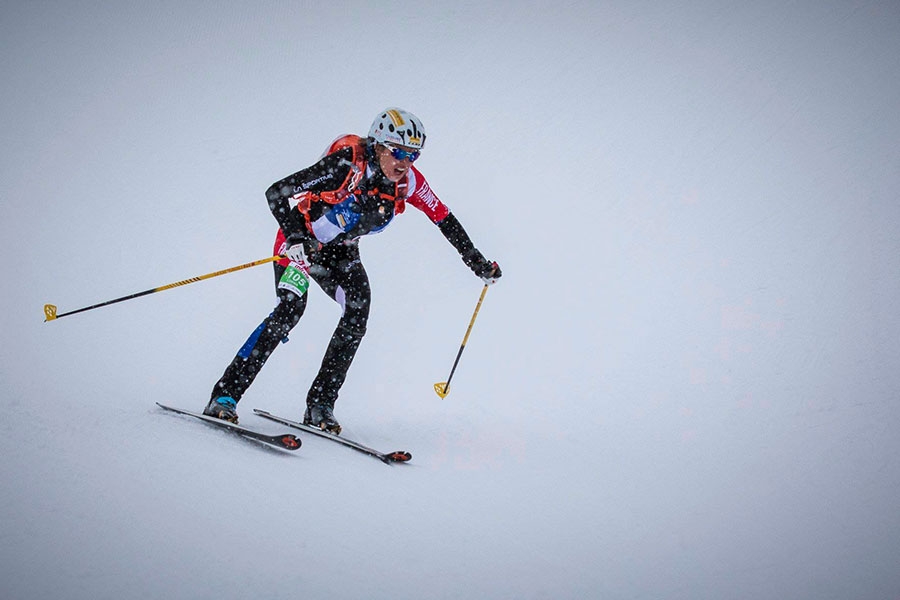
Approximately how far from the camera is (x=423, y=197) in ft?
14.0

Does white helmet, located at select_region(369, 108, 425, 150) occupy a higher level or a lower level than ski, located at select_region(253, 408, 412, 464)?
higher

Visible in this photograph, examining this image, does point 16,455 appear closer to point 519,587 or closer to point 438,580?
point 438,580

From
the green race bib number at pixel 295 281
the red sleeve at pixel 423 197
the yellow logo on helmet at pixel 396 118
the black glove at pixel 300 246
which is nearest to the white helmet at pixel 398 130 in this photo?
the yellow logo on helmet at pixel 396 118

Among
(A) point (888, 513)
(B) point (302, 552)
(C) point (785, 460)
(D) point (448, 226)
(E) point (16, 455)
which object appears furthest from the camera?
(D) point (448, 226)

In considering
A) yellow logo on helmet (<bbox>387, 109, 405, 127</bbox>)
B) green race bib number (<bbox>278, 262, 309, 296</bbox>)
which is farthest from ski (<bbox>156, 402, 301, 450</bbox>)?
yellow logo on helmet (<bbox>387, 109, 405, 127</bbox>)

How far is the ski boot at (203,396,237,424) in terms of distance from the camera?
12.0ft

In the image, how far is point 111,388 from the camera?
4.61m


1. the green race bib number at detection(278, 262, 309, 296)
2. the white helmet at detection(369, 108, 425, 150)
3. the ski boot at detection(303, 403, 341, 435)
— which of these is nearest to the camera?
the white helmet at detection(369, 108, 425, 150)

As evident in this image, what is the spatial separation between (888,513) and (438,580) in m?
2.36

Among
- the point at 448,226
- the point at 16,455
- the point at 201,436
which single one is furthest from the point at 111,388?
the point at 448,226

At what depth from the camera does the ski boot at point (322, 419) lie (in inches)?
161

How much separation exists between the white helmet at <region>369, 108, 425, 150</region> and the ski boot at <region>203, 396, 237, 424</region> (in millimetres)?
1658

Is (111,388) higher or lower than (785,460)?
lower

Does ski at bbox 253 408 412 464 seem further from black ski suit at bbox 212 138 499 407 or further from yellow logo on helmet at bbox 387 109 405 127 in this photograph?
yellow logo on helmet at bbox 387 109 405 127
